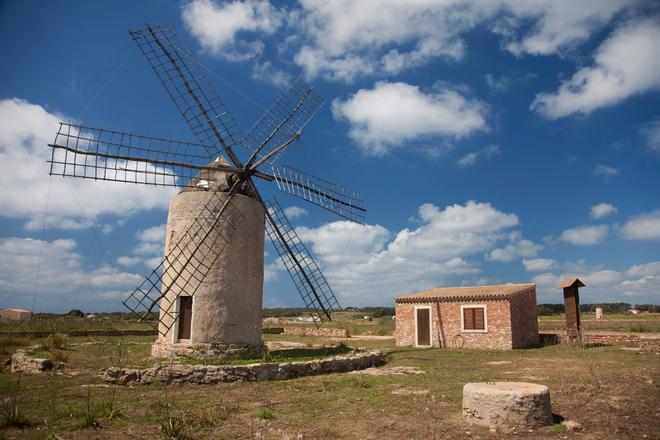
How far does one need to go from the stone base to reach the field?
751 millimetres

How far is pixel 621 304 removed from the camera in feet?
330

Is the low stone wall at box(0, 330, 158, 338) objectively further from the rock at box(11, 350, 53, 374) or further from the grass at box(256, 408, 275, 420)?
the grass at box(256, 408, 275, 420)

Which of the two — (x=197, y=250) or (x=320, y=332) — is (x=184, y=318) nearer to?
(x=197, y=250)

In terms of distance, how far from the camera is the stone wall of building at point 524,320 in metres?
21.0

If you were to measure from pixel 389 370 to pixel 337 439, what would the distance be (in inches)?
293

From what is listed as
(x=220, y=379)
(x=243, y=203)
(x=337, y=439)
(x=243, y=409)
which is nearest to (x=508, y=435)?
(x=337, y=439)

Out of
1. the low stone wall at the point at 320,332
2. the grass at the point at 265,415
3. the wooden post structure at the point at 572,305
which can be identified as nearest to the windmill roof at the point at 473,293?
the wooden post structure at the point at 572,305

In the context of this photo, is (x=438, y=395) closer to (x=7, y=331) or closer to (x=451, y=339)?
(x=451, y=339)

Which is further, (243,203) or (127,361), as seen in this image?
(243,203)

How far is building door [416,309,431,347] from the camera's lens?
903 inches

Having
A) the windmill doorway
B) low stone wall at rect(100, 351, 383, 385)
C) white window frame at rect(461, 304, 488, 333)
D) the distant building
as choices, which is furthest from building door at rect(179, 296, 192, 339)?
the distant building

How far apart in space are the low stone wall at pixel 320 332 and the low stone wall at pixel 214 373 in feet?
64.3

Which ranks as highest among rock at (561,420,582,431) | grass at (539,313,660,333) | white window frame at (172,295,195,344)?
white window frame at (172,295,195,344)

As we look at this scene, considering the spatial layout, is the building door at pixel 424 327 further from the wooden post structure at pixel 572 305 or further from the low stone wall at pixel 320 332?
the low stone wall at pixel 320 332
